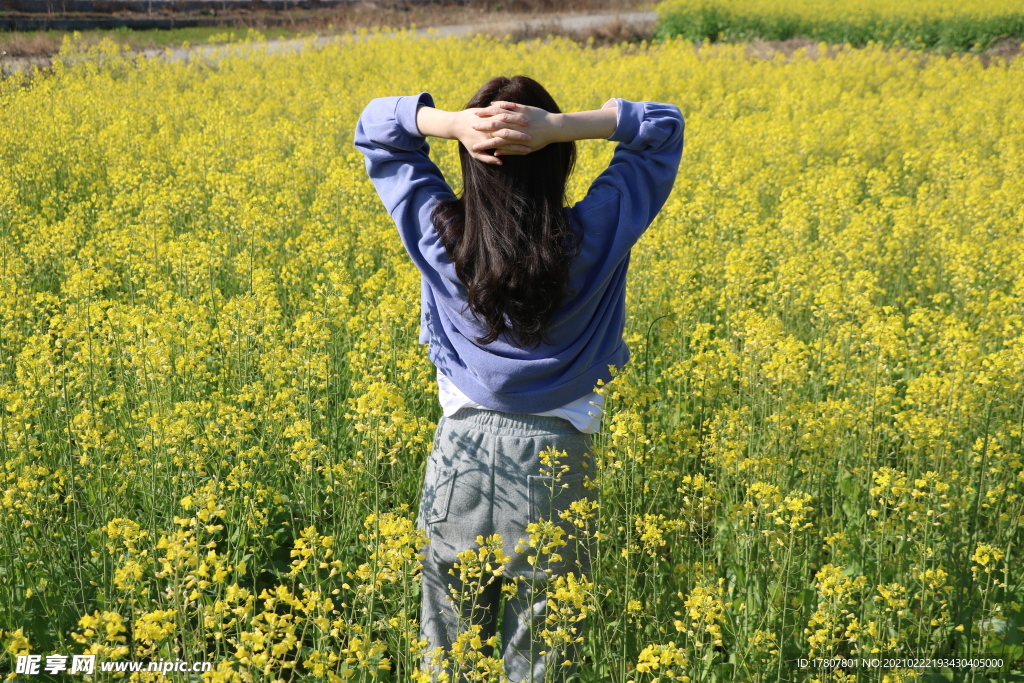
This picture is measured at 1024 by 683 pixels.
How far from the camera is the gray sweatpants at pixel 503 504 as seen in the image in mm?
2164

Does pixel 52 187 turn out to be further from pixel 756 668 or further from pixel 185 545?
pixel 756 668

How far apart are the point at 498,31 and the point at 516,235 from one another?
19640 millimetres

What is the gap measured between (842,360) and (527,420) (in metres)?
2.19

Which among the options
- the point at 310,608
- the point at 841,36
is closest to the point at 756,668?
the point at 310,608

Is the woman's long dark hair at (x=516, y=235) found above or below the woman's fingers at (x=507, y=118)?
below

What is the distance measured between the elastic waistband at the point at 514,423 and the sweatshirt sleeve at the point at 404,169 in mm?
412

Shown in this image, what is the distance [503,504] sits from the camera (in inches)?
85.4

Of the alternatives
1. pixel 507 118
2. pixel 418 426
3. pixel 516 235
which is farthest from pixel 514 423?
pixel 507 118

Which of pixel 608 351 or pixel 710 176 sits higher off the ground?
pixel 710 176

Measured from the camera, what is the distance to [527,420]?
2195mm

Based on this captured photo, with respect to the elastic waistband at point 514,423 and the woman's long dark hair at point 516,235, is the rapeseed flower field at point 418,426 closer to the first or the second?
the elastic waistband at point 514,423

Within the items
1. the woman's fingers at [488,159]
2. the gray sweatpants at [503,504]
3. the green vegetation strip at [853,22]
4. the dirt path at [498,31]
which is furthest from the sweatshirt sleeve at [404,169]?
the green vegetation strip at [853,22]

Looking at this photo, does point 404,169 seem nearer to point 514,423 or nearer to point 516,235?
point 516,235

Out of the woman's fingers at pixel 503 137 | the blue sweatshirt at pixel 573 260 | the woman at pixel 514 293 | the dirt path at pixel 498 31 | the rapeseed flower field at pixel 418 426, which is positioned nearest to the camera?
the woman's fingers at pixel 503 137
